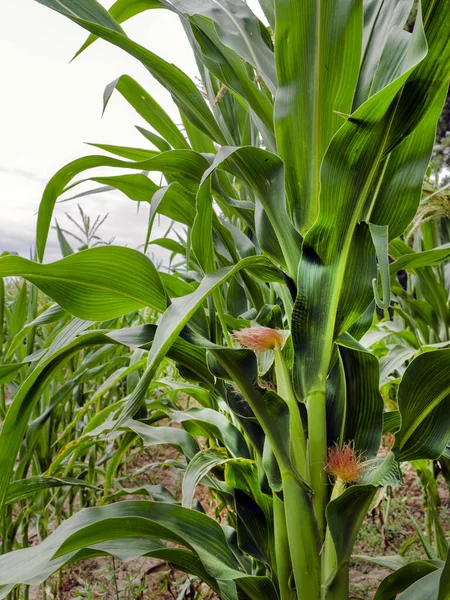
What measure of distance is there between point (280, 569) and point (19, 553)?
0.27m

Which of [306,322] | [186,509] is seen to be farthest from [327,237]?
[186,509]

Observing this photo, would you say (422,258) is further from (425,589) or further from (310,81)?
(425,589)

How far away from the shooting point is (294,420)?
17.5 inches

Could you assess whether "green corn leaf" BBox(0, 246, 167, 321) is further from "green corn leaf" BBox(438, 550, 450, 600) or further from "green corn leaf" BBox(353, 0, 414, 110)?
"green corn leaf" BBox(438, 550, 450, 600)

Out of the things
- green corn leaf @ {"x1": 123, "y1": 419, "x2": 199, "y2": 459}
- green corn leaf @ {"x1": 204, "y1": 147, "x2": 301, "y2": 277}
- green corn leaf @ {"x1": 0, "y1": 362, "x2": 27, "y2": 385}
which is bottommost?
green corn leaf @ {"x1": 123, "y1": 419, "x2": 199, "y2": 459}

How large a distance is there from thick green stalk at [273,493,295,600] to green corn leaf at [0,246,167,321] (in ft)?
0.85

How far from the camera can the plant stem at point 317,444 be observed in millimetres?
422

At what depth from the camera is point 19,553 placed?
1.47 feet

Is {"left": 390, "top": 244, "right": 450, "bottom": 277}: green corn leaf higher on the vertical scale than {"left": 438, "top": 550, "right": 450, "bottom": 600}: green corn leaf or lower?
higher

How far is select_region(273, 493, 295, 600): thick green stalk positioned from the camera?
1.54ft

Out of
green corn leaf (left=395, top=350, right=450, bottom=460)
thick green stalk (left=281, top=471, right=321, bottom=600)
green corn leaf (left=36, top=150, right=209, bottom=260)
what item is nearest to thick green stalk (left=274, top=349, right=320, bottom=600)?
thick green stalk (left=281, top=471, right=321, bottom=600)

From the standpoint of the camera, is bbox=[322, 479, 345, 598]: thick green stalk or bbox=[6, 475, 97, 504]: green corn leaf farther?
bbox=[6, 475, 97, 504]: green corn leaf

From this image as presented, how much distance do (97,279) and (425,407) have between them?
1.12 feet

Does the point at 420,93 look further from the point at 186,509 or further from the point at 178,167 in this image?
the point at 186,509
